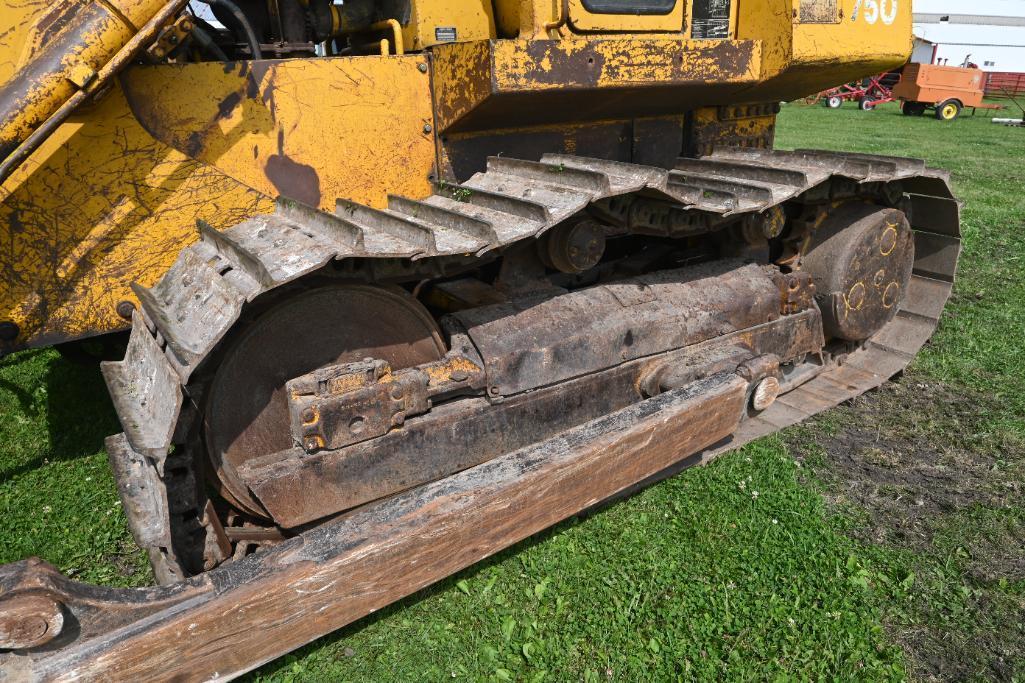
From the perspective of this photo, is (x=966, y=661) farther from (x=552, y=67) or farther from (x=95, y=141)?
(x=95, y=141)

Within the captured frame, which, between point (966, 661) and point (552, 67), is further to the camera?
point (552, 67)

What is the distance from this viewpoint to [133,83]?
8.91 ft

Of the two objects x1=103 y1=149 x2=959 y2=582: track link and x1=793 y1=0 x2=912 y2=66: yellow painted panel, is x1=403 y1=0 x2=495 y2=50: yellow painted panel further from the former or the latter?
x1=793 y1=0 x2=912 y2=66: yellow painted panel

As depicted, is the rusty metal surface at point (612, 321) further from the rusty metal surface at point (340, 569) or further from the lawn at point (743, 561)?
the lawn at point (743, 561)

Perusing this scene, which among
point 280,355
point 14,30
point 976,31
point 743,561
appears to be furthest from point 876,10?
point 976,31

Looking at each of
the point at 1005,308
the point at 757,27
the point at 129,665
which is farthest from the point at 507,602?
the point at 1005,308

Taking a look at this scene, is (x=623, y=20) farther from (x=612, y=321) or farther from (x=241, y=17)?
(x=241, y=17)

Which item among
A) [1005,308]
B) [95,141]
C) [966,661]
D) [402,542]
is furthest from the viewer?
[1005,308]

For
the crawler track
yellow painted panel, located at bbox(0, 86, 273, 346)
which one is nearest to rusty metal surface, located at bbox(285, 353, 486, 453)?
the crawler track

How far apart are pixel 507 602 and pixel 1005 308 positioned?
4805 mm

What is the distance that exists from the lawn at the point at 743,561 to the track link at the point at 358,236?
23.9 inches

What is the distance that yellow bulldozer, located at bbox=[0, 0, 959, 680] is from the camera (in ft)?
7.59

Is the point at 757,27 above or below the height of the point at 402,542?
above

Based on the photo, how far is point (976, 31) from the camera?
35906mm
